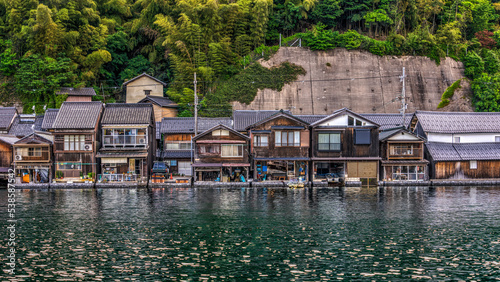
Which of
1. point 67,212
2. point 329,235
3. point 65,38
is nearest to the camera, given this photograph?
point 329,235

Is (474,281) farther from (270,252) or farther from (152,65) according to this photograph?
(152,65)

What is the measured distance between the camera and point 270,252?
2595 cm

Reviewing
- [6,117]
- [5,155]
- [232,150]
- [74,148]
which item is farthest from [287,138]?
[6,117]

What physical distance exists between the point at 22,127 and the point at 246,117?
2474cm

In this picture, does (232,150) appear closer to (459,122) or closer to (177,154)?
(177,154)

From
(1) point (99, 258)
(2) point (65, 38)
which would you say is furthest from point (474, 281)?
(2) point (65, 38)

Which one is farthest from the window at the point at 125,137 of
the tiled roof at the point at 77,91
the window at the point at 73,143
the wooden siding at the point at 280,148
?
the tiled roof at the point at 77,91

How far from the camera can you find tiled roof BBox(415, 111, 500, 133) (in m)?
54.5

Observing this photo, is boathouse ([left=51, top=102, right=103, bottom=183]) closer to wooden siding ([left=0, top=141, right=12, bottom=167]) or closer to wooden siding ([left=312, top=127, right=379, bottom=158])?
wooden siding ([left=0, top=141, right=12, bottom=167])

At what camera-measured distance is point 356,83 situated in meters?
73.7

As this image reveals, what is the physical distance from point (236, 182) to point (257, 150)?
13.3ft

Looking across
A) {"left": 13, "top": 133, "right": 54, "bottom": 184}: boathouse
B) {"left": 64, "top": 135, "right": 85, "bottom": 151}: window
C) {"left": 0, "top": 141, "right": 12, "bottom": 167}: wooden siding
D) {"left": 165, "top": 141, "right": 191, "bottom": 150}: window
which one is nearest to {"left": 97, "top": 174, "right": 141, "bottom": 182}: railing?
{"left": 64, "top": 135, "right": 85, "bottom": 151}: window

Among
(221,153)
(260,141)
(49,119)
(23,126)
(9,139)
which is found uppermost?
(49,119)

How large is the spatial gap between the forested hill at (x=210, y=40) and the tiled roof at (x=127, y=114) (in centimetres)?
1091
